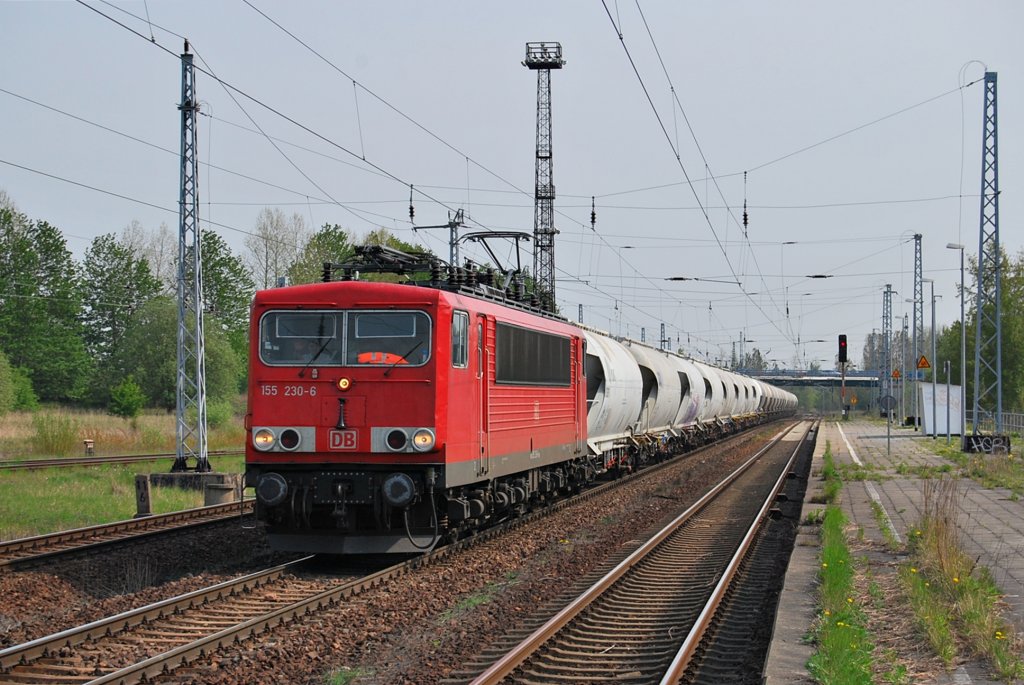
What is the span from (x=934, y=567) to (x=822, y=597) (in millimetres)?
1767

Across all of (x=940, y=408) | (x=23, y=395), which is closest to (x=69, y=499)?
(x=940, y=408)

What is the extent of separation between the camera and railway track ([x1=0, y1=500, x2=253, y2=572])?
12.9m

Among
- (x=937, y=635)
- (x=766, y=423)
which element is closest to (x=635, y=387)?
(x=937, y=635)

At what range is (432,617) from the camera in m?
10.1

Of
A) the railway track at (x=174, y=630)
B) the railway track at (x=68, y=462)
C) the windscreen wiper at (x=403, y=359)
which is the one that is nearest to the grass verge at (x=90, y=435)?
the railway track at (x=68, y=462)

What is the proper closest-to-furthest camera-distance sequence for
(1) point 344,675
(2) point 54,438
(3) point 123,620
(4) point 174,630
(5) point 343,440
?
(1) point 344,675, (3) point 123,620, (4) point 174,630, (5) point 343,440, (2) point 54,438

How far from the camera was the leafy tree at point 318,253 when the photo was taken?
207ft

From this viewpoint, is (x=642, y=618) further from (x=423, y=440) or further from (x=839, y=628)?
(x=423, y=440)

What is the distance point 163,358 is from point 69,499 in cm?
4044

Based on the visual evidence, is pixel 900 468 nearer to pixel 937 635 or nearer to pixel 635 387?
pixel 635 387

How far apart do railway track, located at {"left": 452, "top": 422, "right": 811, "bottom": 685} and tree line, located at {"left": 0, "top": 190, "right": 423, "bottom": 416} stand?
39859 millimetres

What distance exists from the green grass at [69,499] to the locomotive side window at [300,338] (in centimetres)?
551

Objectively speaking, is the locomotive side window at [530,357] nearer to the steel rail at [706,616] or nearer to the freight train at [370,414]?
the freight train at [370,414]

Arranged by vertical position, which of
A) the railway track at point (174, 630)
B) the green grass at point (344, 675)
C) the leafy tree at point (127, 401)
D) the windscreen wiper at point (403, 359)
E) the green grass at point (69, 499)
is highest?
the windscreen wiper at point (403, 359)
